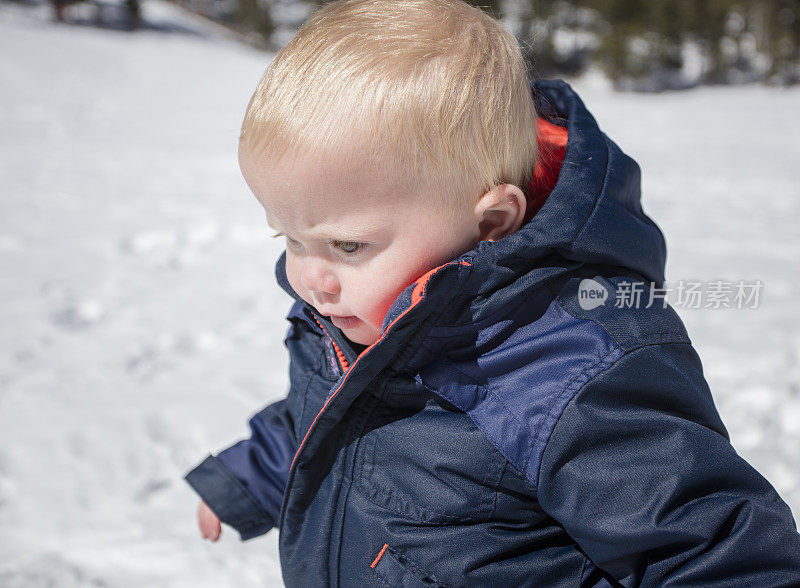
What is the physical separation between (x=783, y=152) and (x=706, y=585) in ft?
22.1

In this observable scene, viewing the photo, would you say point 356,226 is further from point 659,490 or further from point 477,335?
point 659,490

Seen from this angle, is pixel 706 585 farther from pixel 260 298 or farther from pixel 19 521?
pixel 260 298

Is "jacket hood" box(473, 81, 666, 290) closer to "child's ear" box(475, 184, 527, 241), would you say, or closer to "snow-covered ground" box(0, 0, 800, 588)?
"child's ear" box(475, 184, 527, 241)

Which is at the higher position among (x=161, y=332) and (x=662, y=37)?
(x=161, y=332)

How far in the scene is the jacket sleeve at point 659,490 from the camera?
2.84 feet

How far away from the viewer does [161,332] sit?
254 cm

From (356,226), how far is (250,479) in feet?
2.45

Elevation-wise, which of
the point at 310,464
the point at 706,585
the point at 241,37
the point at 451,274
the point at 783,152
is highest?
the point at 451,274

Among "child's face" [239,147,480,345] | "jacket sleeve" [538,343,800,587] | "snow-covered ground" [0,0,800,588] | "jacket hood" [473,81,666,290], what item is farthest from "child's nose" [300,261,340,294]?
"snow-covered ground" [0,0,800,588]

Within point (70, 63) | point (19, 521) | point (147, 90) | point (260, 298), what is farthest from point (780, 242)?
point (70, 63)

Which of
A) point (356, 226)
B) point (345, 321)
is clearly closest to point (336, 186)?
point (356, 226)

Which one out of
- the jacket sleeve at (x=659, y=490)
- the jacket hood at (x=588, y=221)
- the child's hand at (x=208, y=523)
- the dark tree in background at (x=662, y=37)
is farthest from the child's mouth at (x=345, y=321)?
the dark tree in background at (x=662, y=37)

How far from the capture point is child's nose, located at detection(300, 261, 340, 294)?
99 cm

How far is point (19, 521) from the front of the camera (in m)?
1.62
